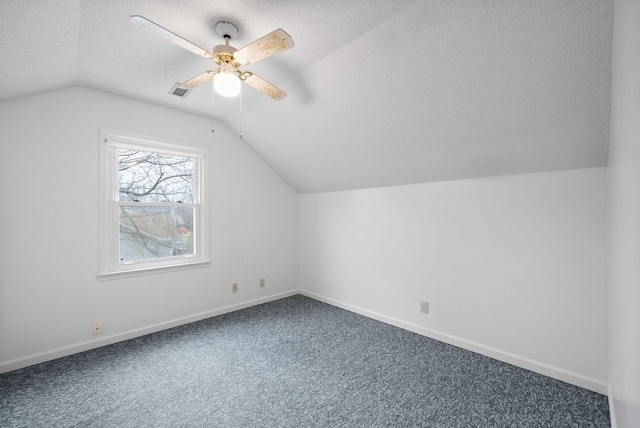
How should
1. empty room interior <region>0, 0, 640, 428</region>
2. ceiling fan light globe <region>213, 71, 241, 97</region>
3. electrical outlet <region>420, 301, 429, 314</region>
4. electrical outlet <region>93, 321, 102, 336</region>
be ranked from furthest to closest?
electrical outlet <region>420, 301, 429, 314</region> → electrical outlet <region>93, 321, 102, 336</region> → ceiling fan light globe <region>213, 71, 241, 97</region> → empty room interior <region>0, 0, 640, 428</region>

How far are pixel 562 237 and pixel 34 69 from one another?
3.95 m

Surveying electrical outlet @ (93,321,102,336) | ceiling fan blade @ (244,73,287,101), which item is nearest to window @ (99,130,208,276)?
electrical outlet @ (93,321,102,336)

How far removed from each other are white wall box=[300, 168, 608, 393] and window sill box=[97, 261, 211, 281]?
1.88m

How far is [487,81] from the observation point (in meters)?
1.85

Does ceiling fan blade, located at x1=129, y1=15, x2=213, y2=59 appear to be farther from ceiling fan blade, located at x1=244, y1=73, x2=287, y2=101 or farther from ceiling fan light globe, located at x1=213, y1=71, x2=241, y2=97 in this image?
ceiling fan blade, located at x1=244, y1=73, x2=287, y2=101

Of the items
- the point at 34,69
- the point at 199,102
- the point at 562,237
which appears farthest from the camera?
the point at 199,102

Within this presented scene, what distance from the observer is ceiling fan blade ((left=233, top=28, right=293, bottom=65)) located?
147cm

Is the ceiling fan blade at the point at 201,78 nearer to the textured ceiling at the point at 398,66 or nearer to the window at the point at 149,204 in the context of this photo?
the textured ceiling at the point at 398,66

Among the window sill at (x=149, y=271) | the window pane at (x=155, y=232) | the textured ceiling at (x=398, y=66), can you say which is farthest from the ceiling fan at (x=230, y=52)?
the window sill at (x=149, y=271)

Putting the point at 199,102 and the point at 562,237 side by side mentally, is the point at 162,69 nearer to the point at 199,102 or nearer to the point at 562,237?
the point at 199,102

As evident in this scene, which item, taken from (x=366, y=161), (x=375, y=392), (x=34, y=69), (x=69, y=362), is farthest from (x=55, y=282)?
(x=366, y=161)

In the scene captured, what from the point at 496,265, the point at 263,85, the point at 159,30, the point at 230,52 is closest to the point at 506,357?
the point at 496,265

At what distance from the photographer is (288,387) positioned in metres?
2.11

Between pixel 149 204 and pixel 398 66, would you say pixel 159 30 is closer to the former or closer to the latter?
pixel 398 66
